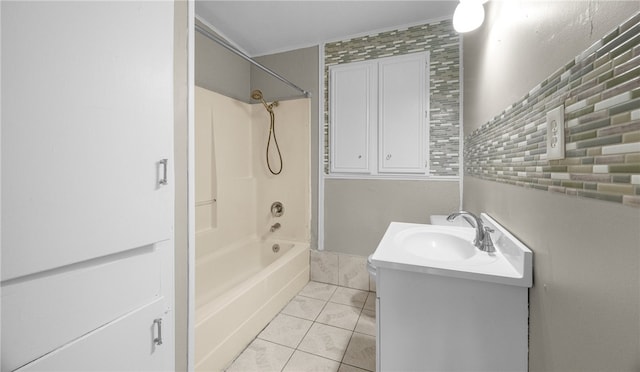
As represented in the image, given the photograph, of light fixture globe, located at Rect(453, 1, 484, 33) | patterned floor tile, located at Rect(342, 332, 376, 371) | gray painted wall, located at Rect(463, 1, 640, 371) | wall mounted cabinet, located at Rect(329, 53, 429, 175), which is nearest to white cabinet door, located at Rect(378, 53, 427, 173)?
wall mounted cabinet, located at Rect(329, 53, 429, 175)

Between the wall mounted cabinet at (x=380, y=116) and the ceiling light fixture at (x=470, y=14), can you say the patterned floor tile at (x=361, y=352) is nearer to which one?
the wall mounted cabinet at (x=380, y=116)

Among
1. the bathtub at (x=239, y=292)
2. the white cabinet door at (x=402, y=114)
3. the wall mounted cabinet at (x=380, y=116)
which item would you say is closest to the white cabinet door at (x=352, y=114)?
the wall mounted cabinet at (x=380, y=116)

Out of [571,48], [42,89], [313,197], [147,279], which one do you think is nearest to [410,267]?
[571,48]

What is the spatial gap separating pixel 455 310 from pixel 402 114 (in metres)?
1.69

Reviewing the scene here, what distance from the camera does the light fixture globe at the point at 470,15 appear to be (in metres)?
1.21

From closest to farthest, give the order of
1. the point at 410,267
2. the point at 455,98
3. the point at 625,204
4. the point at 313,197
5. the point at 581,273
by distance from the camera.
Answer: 1. the point at 625,204
2. the point at 581,273
3. the point at 410,267
4. the point at 455,98
5. the point at 313,197

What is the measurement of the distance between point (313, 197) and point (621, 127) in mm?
2185

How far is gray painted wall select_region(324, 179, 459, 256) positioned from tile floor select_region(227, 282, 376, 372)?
494 mm

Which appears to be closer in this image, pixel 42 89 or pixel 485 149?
pixel 42 89

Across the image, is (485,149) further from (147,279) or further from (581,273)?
(147,279)

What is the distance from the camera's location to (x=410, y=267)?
35.1 inches

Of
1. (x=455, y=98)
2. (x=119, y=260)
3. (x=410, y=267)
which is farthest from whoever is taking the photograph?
(x=455, y=98)

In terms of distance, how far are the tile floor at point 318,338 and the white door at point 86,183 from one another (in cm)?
76

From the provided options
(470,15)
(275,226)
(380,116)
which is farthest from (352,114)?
(275,226)
